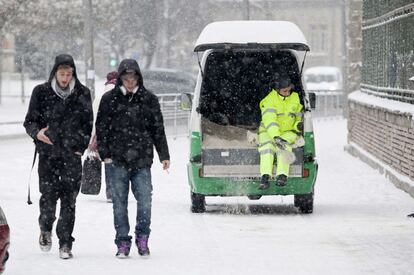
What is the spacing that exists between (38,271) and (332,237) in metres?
3.44

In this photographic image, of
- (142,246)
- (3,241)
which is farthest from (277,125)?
(3,241)

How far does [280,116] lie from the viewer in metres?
14.8

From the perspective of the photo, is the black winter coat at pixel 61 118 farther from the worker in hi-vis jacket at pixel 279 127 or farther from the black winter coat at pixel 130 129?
the worker in hi-vis jacket at pixel 279 127

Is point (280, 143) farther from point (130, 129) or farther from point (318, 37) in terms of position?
point (318, 37)

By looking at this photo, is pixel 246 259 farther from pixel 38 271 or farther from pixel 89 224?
pixel 89 224

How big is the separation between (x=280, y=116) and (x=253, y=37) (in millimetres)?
1220

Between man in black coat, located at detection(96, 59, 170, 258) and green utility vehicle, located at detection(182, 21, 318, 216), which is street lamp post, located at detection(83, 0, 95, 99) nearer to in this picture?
green utility vehicle, located at detection(182, 21, 318, 216)

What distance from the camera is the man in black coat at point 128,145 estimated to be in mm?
11164

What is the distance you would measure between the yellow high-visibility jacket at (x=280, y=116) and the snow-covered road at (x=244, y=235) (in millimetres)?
904

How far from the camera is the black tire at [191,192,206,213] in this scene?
596 inches

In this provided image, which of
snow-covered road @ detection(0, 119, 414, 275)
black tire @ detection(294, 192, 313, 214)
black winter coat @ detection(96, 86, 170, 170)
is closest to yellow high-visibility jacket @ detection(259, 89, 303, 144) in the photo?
black tire @ detection(294, 192, 313, 214)

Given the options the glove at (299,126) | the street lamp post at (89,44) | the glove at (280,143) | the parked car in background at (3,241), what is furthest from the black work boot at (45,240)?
the street lamp post at (89,44)

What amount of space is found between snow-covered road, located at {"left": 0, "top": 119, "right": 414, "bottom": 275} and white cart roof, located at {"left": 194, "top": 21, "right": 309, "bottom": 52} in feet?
6.20

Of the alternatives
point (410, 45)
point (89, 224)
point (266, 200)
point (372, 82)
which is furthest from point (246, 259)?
point (372, 82)
